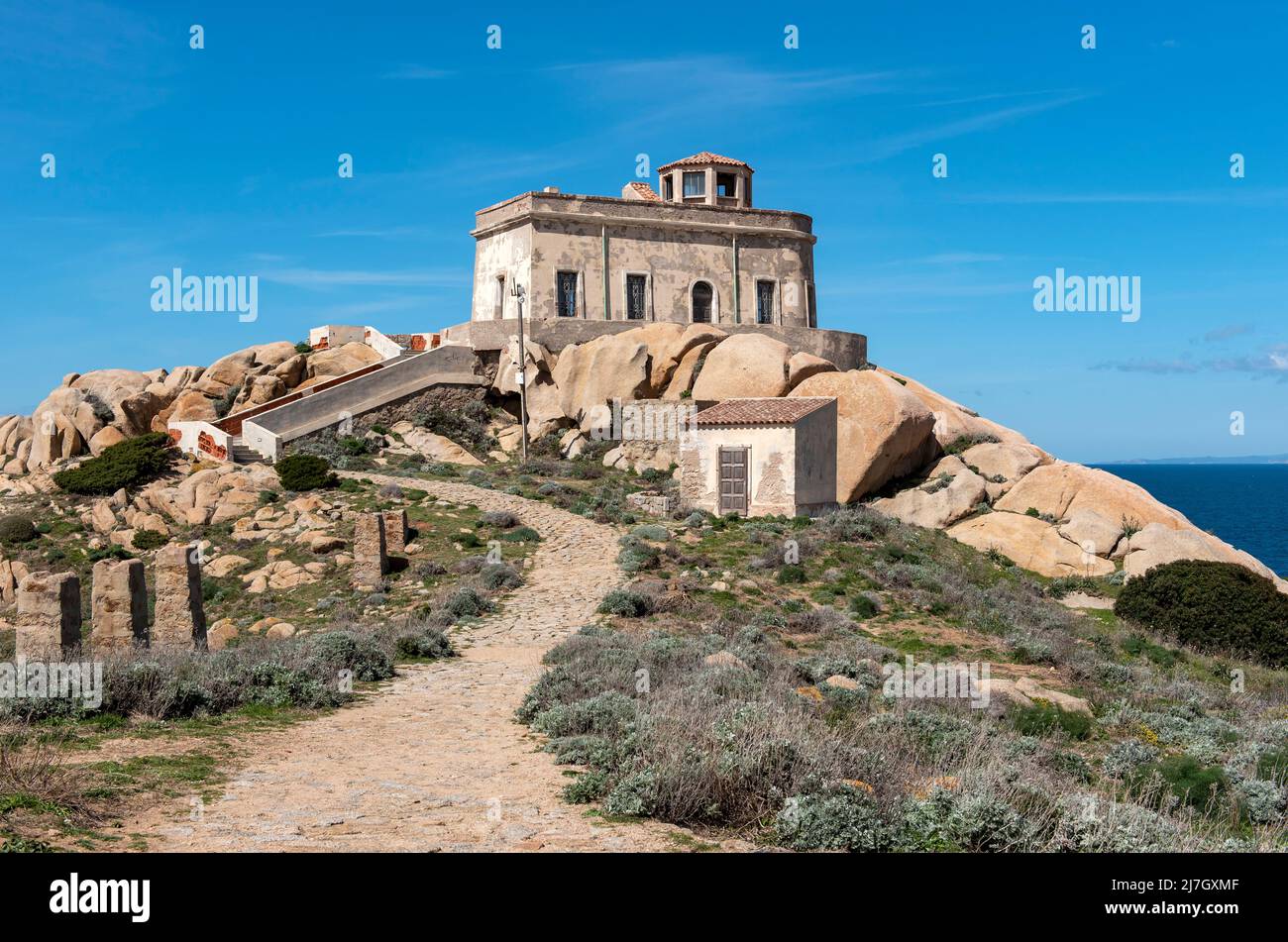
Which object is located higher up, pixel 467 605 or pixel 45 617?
pixel 45 617

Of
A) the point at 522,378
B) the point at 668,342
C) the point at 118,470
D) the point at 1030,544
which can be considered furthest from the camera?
the point at 668,342

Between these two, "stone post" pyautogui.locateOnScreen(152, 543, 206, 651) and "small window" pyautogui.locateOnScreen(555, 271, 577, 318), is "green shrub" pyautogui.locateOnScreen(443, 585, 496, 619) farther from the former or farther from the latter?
"small window" pyautogui.locateOnScreen(555, 271, 577, 318)

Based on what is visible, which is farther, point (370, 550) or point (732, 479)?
point (732, 479)

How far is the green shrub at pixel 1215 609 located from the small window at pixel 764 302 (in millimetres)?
23668

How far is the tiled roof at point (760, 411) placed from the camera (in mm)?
29953

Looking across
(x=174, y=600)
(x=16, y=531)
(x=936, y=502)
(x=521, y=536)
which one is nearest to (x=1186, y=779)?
(x=174, y=600)

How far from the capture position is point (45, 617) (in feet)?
46.5

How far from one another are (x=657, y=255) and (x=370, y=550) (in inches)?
963

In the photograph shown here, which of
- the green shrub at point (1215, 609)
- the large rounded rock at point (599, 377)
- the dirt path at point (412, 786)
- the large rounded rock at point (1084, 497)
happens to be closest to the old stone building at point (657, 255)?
the large rounded rock at point (599, 377)

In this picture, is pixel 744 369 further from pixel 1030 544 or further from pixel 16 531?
pixel 16 531

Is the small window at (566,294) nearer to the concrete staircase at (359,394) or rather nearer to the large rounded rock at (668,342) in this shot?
the large rounded rock at (668,342)

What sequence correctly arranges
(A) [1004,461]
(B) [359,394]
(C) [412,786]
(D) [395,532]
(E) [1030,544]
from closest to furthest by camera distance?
(C) [412,786] → (D) [395,532] → (E) [1030,544] → (A) [1004,461] → (B) [359,394]

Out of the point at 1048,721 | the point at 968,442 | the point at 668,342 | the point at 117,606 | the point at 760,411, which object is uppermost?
the point at 668,342
